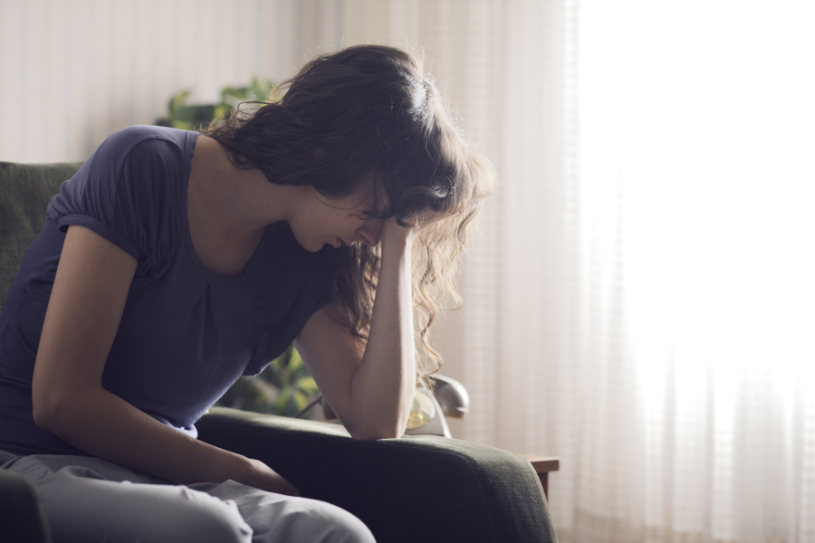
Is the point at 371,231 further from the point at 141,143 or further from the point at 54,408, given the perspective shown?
the point at 54,408

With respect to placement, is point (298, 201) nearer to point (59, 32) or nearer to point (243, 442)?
point (243, 442)

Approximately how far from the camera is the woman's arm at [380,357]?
119 cm

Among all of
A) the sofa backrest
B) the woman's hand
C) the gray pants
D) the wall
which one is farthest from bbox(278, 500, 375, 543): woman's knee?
the wall

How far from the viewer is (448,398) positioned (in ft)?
5.12

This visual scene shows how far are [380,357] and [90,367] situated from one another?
42 cm

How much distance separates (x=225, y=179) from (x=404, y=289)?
314 mm

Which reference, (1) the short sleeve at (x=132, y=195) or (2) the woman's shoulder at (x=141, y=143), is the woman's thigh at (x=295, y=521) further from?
(2) the woman's shoulder at (x=141, y=143)

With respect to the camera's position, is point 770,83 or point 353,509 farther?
point 770,83

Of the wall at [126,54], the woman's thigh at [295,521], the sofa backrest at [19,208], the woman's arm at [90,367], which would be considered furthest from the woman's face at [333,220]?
the wall at [126,54]

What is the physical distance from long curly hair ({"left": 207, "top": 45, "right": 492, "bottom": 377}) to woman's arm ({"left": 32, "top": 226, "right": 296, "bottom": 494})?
0.73 ft

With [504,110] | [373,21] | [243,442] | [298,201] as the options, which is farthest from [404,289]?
[373,21]

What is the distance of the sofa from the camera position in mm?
1056

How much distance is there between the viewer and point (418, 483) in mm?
1101

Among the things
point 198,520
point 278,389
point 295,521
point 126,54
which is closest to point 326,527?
point 295,521
